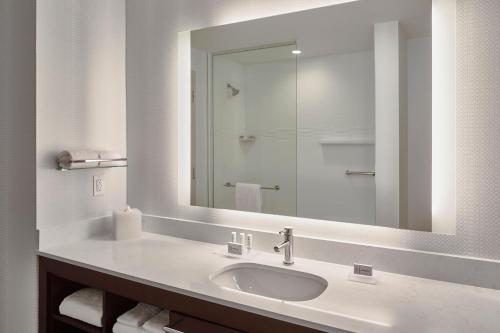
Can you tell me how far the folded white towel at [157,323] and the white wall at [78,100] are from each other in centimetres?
69

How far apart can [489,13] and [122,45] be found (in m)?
1.71

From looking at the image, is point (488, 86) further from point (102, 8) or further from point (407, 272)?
point (102, 8)

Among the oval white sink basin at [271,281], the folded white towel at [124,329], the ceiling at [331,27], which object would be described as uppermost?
the ceiling at [331,27]

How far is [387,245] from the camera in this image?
4.54 feet

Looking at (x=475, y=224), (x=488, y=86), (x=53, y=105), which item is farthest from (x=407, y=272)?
(x=53, y=105)

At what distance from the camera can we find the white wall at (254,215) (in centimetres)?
121

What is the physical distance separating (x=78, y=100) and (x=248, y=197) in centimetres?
97

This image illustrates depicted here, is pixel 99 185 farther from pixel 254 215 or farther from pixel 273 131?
pixel 273 131

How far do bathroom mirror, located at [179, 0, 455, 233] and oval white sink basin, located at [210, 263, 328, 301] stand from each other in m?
0.28

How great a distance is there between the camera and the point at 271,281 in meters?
1.43

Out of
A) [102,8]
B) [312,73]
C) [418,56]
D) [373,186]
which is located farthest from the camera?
[102,8]

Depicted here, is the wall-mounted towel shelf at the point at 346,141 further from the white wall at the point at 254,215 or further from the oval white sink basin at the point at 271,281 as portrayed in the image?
the oval white sink basin at the point at 271,281

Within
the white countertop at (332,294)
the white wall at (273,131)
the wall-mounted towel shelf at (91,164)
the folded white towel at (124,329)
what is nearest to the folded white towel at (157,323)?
the folded white towel at (124,329)

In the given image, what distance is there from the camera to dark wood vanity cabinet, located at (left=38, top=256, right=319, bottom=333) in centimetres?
111
